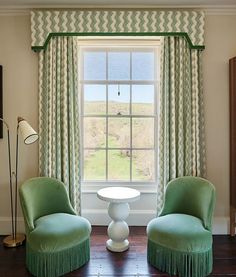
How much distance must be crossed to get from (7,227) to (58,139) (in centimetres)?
120

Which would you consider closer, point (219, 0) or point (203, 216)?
point (203, 216)

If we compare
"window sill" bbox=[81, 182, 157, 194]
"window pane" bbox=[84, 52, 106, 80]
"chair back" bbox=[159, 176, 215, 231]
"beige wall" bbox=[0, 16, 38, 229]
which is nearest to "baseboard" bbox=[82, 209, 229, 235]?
"window sill" bbox=[81, 182, 157, 194]

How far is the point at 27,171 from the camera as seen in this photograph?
126 inches

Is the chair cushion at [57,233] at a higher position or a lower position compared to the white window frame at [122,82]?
lower

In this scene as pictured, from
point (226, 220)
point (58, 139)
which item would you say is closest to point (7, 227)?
point (58, 139)

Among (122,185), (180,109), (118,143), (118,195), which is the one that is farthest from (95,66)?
(118,195)

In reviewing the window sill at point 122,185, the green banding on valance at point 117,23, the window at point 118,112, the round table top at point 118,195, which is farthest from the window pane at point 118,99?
the round table top at point 118,195

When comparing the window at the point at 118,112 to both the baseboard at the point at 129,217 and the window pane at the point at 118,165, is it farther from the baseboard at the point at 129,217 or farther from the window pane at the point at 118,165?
the baseboard at the point at 129,217

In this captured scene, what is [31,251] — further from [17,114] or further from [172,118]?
[172,118]

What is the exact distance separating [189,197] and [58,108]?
1.69 m

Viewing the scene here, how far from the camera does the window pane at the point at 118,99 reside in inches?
132

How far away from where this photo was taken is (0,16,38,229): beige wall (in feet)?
10.2

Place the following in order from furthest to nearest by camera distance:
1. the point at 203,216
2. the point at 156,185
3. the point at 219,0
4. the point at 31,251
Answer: the point at 156,185 < the point at 219,0 < the point at 203,216 < the point at 31,251

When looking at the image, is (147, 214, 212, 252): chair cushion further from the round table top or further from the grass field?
the grass field
